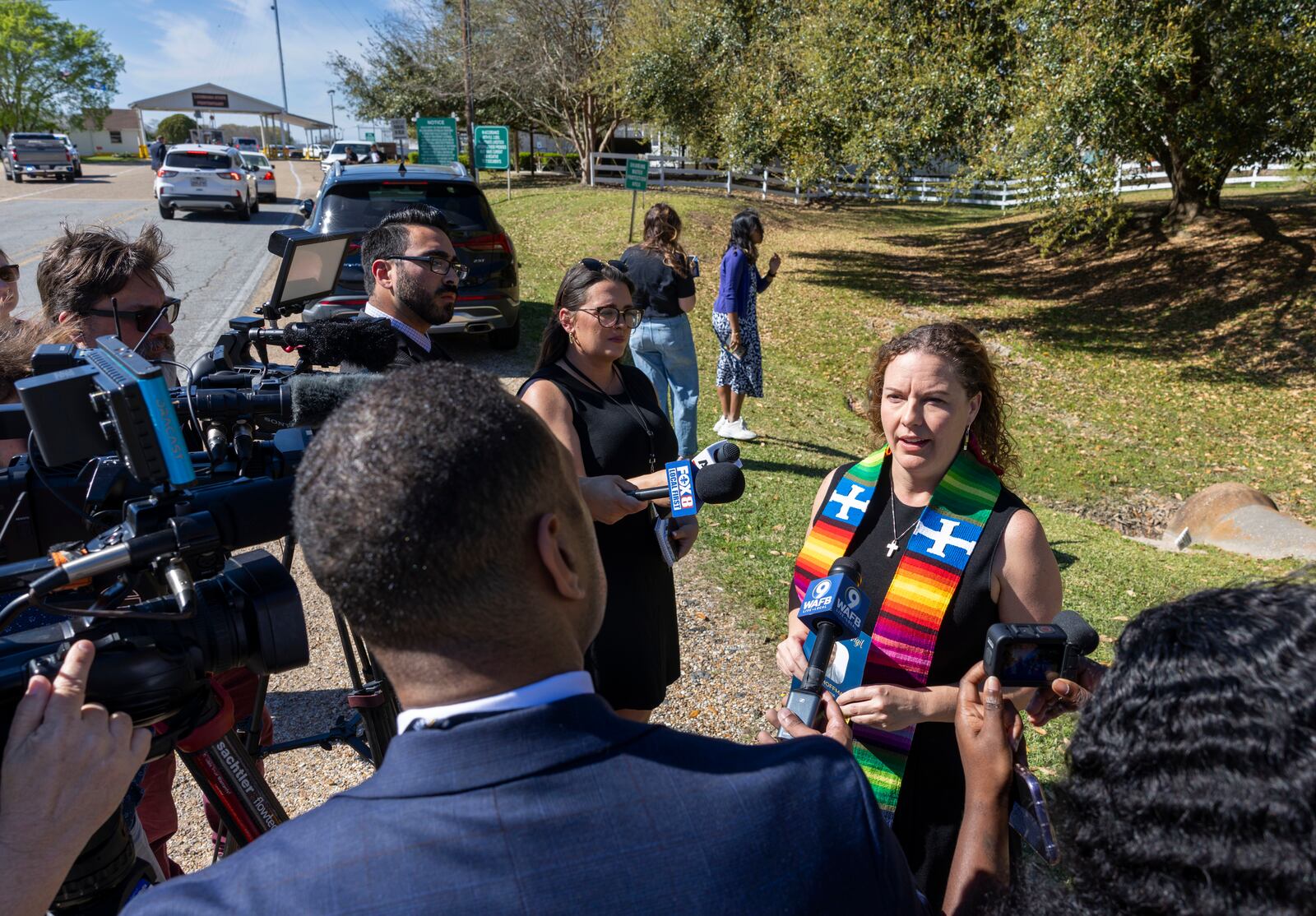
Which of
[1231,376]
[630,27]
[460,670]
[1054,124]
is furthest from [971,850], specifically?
[630,27]

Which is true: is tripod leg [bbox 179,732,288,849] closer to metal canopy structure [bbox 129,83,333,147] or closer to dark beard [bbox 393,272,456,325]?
dark beard [bbox 393,272,456,325]

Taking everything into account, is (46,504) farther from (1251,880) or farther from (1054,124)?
(1054,124)

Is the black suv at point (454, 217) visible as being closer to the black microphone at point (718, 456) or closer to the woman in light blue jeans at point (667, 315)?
the woman in light blue jeans at point (667, 315)

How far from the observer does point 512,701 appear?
3.33 ft

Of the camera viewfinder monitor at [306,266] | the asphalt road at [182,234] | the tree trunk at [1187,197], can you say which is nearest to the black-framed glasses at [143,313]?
the camera viewfinder monitor at [306,266]

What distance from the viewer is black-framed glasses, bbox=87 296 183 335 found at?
2.83 m

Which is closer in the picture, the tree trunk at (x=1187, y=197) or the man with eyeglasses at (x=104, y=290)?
the man with eyeglasses at (x=104, y=290)

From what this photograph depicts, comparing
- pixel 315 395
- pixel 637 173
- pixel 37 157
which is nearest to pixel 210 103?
pixel 37 157

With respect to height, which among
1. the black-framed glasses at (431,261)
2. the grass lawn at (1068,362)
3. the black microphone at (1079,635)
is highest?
the black-framed glasses at (431,261)

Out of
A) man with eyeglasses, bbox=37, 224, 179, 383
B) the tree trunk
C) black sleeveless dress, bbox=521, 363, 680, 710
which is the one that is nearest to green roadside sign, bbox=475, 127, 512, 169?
the tree trunk

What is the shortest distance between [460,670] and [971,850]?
1.02m

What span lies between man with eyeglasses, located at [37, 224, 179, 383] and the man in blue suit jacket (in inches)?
85.3

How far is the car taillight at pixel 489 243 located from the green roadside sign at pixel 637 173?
584 centimetres

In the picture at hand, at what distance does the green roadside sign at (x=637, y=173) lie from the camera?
14219 millimetres
